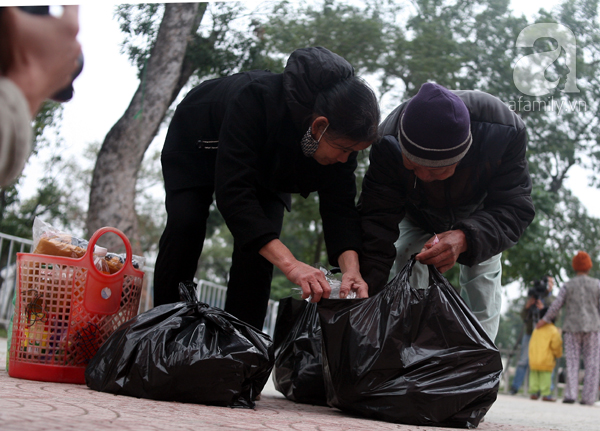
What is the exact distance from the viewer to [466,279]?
2.81 meters

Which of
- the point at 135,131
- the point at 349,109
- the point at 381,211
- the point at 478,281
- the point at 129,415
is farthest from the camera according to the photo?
the point at 135,131

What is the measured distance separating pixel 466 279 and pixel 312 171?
38.1 inches

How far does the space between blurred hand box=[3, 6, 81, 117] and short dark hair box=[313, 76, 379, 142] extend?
113cm

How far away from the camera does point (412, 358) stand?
1.99 metres

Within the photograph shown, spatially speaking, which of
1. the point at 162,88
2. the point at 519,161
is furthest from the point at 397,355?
the point at 162,88

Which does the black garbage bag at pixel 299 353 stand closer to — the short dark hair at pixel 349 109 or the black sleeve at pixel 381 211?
the black sleeve at pixel 381 211

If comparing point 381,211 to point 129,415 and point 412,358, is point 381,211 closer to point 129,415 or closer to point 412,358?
point 412,358

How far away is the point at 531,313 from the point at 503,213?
5649 millimetres

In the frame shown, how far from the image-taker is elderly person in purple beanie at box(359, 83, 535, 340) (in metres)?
2.20

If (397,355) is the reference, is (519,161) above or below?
Result: above

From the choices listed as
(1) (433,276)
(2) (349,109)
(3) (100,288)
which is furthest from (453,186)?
(3) (100,288)

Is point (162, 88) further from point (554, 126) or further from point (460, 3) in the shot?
point (554, 126)

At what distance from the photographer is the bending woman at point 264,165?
2143 mm

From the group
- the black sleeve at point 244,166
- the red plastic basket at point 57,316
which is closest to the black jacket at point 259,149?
the black sleeve at point 244,166
